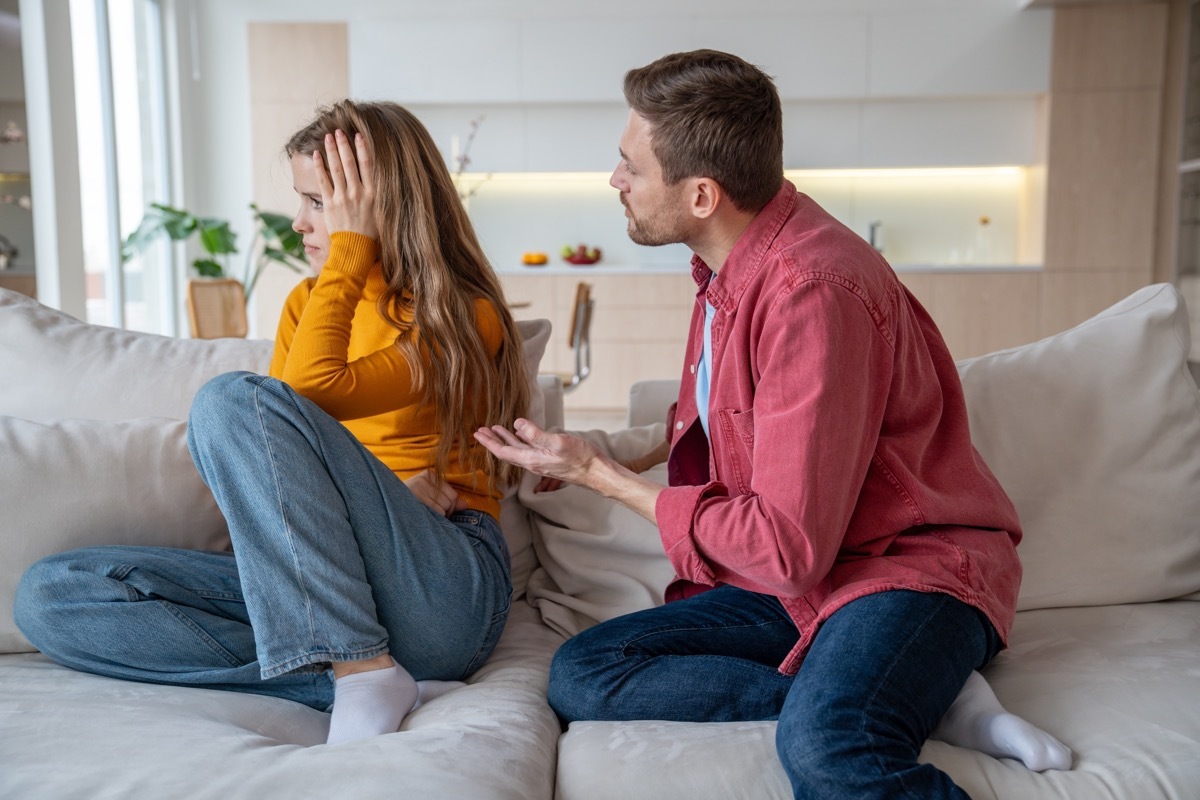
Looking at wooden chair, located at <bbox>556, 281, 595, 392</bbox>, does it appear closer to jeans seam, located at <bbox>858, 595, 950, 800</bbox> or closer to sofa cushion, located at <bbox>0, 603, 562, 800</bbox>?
sofa cushion, located at <bbox>0, 603, 562, 800</bbox>

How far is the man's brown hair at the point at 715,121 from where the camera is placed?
1.38 metres

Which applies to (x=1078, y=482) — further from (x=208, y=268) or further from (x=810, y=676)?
(x=208, y=268)

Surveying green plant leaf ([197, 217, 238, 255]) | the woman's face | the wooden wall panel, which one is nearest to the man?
the woman's face

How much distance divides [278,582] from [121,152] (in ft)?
18.5

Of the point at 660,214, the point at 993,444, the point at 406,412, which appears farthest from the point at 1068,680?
the point at 406,412

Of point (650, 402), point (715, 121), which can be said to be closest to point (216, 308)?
point (650, 402)

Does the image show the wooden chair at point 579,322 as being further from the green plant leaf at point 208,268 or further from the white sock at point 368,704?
the white sock at point 368,704

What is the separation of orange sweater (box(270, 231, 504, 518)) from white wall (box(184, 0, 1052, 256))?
5.44 m

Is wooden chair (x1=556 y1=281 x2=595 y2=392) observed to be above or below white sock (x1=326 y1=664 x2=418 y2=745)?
above

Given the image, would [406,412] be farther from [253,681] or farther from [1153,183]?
[1153,183]

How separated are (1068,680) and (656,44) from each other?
601cm

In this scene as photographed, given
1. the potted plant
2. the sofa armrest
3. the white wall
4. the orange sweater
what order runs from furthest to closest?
the white wall < the potted plant < the sofa armrest < the orange sweater

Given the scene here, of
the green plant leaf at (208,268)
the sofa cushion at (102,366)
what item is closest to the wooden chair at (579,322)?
the green plant leaf at (208,268)

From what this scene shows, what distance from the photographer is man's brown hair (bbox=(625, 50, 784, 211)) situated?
138cm
